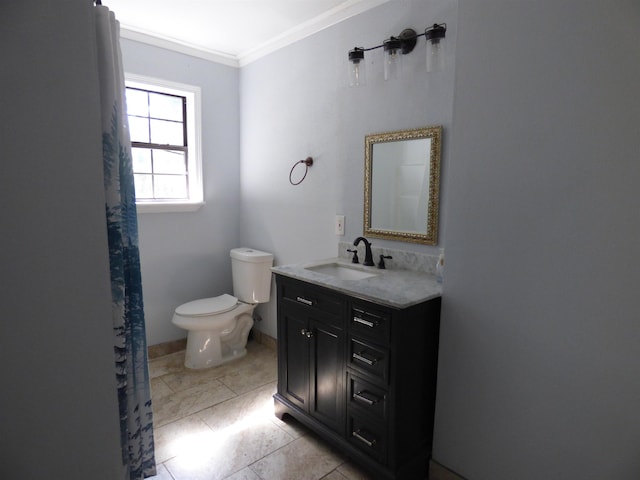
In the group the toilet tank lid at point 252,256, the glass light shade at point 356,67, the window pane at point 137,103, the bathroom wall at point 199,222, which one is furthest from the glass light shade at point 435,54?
the window pane at point 137,103

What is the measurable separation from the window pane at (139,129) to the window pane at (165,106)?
0.10m

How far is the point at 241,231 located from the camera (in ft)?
11.6

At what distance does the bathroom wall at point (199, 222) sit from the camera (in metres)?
3.00

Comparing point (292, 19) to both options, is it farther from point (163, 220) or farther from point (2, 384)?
point (2, 384)

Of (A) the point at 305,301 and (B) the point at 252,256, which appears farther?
(B) the point at 252,256

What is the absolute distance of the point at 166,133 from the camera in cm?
314

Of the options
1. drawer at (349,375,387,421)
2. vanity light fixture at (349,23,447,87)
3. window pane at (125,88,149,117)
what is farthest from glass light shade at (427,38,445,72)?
window pane at (125,88,149,117)

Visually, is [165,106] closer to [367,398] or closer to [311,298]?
[311,298]

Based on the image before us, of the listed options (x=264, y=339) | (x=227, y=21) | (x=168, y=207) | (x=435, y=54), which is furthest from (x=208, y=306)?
(x=435, y=54)

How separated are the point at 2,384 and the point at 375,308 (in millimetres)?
1271

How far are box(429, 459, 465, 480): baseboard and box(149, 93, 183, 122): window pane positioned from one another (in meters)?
3.04

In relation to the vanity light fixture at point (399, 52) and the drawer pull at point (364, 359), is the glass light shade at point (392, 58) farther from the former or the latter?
the drawer pull at point (364, 359)

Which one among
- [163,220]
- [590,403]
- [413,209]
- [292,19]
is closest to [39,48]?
[413,209]

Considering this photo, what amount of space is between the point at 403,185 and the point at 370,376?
3.52ft
